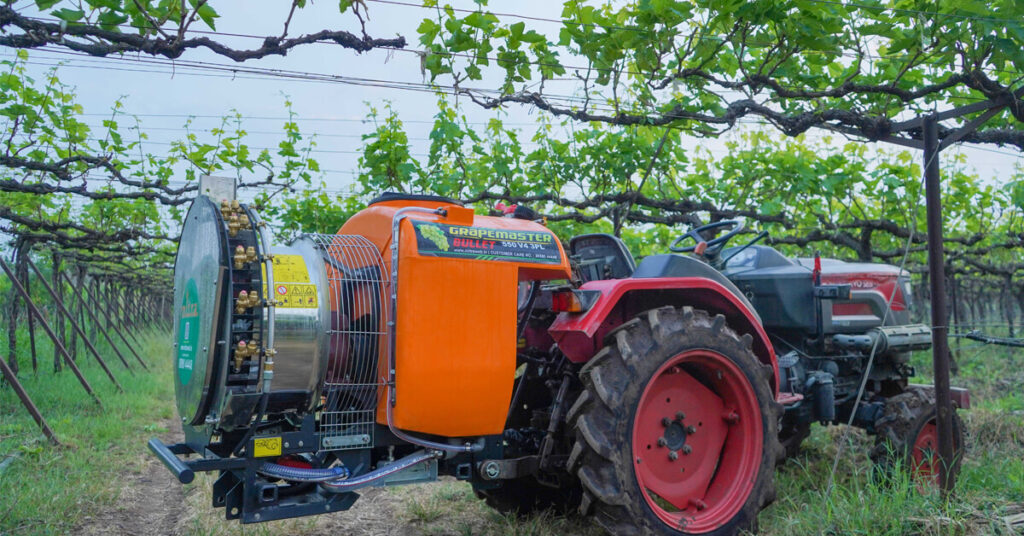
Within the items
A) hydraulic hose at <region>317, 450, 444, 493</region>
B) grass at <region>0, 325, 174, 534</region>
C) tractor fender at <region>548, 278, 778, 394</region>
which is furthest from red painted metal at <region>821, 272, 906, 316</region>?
grass at <region>0, 325, 174, 534</region>

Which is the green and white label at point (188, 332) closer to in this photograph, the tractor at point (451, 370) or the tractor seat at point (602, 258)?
the tractor at point (451, 370)

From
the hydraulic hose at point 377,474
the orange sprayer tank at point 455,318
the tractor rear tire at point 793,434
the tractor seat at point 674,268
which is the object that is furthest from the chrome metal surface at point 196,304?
the tractor rear tire at point 793,434

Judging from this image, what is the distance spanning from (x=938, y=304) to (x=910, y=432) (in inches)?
70.2

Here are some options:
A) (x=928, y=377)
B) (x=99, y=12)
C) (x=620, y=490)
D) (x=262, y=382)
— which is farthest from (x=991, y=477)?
(x=928, y=377)

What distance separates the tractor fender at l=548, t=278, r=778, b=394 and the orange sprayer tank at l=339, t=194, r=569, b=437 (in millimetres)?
379

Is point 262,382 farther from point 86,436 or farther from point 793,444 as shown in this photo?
point 86,436

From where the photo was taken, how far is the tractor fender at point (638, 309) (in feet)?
13.5

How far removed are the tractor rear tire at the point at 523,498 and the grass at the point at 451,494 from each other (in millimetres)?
105

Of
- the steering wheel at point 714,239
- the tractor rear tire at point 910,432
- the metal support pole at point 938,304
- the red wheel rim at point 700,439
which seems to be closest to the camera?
the red wheel rim at point 700,439

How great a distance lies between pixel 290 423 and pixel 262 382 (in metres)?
0.40

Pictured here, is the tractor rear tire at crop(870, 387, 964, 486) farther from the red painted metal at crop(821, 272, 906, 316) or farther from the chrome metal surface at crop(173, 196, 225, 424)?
the chrome metal surface at crop(173, 196, 225, 424)

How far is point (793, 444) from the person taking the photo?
253 inches

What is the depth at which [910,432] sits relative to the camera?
5.84m

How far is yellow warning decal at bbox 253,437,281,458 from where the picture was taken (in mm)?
3463
